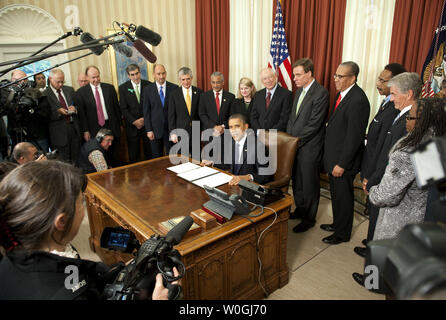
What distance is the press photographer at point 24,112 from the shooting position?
9.52ft

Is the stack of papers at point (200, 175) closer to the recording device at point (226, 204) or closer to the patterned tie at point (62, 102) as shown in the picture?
the recording device at point (226, 204)

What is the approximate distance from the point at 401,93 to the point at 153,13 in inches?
182

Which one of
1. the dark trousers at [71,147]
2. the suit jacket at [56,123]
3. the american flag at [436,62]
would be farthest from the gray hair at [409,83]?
the dark trousers at [71,147]

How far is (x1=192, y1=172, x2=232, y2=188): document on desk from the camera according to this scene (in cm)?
238

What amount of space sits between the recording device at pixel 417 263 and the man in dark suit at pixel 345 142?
2292mm

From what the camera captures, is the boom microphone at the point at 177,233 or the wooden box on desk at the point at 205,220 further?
the wooden box on desk at the point at 205,220

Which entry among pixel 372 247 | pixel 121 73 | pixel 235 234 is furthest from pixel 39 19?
pixel 372 247

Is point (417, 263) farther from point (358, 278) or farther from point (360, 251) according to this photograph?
point (360, 251)

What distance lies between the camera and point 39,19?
15.2 ft

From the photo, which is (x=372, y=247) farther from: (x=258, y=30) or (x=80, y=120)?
(x=258, y=30)

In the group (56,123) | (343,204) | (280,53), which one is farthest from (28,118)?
(343,204)

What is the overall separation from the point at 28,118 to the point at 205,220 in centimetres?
269

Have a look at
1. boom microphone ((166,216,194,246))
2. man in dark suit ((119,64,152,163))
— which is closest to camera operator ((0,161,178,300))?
boom microphone ((166,216,194,246))

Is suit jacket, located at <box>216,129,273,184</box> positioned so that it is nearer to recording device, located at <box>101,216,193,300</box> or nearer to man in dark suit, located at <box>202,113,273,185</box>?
man in dark suit, located at <box>202,113,273,185</box>
